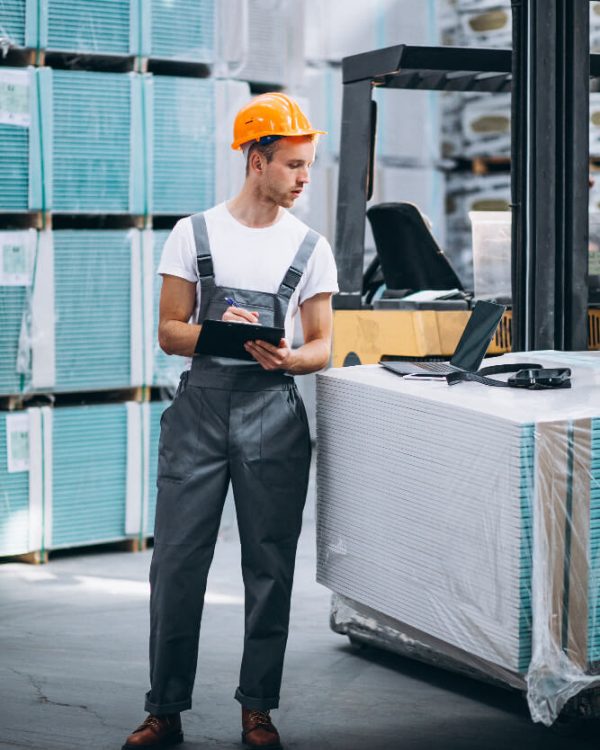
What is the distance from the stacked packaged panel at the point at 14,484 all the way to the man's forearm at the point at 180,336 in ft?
8.49

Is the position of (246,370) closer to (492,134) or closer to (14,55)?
(14,55)

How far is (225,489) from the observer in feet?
10.9

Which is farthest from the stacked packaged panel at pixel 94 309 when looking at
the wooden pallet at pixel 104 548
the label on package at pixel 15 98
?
the wooden pallet at pixel 104 548

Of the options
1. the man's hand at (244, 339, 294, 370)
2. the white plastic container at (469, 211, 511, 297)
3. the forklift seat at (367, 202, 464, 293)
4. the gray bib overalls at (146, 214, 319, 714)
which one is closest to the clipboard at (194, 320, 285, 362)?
the man's hand at (244, 339, 294, 370)

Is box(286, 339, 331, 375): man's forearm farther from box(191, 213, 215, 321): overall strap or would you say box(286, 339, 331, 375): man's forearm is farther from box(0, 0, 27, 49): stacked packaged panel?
box(0, 0, 27, 49): stacked packaged panel

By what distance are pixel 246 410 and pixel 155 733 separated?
0.91 m

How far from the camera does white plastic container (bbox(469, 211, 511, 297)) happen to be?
4400 mm

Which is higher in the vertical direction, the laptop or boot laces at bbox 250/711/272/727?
the laptop

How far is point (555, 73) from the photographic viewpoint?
3.97m

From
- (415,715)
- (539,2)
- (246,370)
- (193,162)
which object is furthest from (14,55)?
(415,715)

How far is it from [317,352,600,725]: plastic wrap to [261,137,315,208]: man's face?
0.53 m

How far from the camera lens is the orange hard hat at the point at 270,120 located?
3182mm

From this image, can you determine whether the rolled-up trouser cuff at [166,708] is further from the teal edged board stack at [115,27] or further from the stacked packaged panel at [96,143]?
the teal edged board stack at [115,27]

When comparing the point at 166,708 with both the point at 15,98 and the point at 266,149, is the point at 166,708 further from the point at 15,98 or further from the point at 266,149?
the point at 15,98
